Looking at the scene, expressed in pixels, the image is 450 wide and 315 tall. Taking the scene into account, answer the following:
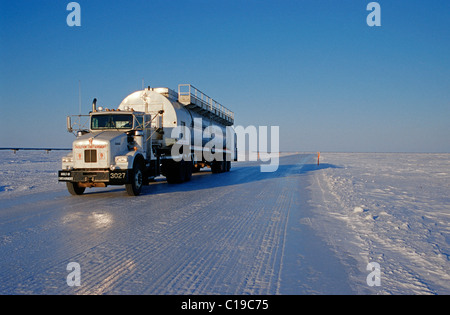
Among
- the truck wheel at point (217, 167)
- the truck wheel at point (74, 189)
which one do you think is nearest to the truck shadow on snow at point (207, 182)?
the truck wheel at point (217, 167)

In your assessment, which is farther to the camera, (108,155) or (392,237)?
(108,155)

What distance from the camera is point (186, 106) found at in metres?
15.1

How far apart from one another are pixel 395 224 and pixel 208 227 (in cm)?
389

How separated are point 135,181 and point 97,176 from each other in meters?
1.20

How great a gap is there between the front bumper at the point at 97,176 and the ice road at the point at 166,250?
3.78 feet

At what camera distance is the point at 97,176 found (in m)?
9.72

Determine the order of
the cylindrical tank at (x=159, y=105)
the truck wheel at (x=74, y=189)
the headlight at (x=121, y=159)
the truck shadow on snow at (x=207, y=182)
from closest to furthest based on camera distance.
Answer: the headlight at (x=121, y=159), the truck wheel at (x=74, y=189), the truck shadow on snow at (x=207, y=182), the cylindrical tank at (x=159, y=105)

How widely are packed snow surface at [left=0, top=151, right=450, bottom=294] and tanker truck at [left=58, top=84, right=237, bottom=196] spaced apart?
1.20m

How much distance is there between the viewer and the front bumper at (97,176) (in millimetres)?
9633
